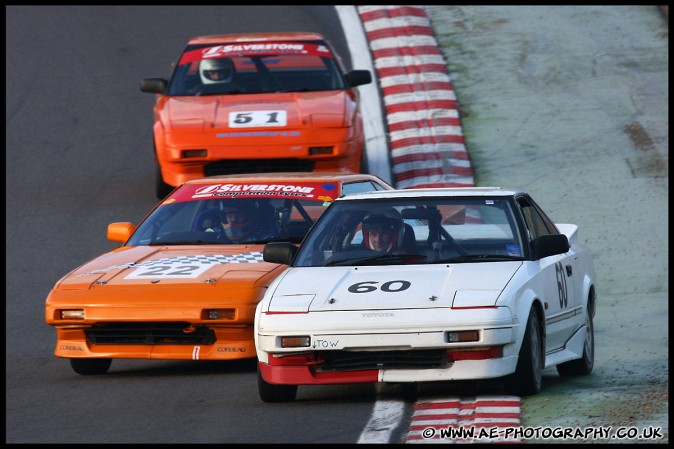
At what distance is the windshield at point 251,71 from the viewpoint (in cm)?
1427

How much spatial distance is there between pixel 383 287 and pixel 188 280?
5.41 feet

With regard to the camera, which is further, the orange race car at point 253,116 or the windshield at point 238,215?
the orange race car at point 253,116

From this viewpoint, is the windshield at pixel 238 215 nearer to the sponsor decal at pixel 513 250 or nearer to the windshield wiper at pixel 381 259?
the windshield wiper at pixel 381 259

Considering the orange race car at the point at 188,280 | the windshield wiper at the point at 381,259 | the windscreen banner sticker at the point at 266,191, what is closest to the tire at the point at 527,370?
the windshield wiper at the point at 381,259

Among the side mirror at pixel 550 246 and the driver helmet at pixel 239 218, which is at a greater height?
the side mirror at pixel 550 246

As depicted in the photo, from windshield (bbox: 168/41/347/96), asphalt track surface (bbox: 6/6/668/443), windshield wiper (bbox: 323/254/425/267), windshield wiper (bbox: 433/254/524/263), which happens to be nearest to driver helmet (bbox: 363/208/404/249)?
windshield wiper (bbox: 323/254/425/267)

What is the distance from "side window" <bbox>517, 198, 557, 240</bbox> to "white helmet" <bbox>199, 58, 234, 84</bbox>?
6.00 m

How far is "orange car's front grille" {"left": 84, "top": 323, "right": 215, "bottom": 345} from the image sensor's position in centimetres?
874

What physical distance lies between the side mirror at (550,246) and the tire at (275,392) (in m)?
1.58

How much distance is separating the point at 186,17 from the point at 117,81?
322 centimetres

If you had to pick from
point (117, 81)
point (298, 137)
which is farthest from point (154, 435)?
point (117, 81)

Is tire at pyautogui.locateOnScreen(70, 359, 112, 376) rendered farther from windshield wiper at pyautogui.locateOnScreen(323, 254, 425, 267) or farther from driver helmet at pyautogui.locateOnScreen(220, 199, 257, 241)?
windshield wiper at pyautogui.locateOnScreen(323, 254, 425, 267)

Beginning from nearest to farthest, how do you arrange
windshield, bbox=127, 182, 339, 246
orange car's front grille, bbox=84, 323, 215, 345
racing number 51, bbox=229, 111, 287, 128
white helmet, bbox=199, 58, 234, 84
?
orange car's front grille, bbox=84, 323, 215, 345
windshield, bbox=127, 182, 339, 246
racing number 51, bbox=229, 111, 287, 128
white helmet, bbox=199, 58, 234, 84

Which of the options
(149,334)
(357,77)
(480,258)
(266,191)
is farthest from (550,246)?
(357,77)
